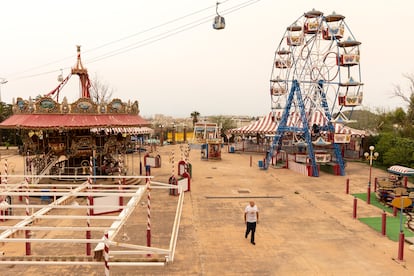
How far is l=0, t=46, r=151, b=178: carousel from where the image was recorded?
17562 millimetres

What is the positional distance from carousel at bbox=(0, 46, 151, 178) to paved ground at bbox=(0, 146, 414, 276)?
184 inches

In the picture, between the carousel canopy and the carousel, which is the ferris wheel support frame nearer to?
the carousel

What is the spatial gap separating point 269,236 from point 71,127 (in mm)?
11784

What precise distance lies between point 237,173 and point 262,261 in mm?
15363

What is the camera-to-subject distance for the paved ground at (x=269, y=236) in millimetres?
8852

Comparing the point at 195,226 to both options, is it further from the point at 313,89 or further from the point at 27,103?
the point at 313,89

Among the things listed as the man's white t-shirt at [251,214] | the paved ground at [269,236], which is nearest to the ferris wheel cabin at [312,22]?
the paved ground at [269,236]

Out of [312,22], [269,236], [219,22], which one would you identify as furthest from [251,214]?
[312,22]

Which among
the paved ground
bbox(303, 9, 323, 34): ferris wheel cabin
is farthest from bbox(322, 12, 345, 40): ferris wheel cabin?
the paved ground

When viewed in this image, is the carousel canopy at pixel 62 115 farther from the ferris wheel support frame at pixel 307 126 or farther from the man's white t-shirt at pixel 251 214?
the ferris wheel support frame at pixel 307 126

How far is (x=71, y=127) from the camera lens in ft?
56.1

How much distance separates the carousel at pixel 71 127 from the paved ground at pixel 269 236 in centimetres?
469

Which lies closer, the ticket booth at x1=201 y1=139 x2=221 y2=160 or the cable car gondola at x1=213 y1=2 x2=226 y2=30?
the cable car gondola at x1=213 y1=2 x2=226 y2=30

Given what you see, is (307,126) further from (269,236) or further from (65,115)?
(65,115)
